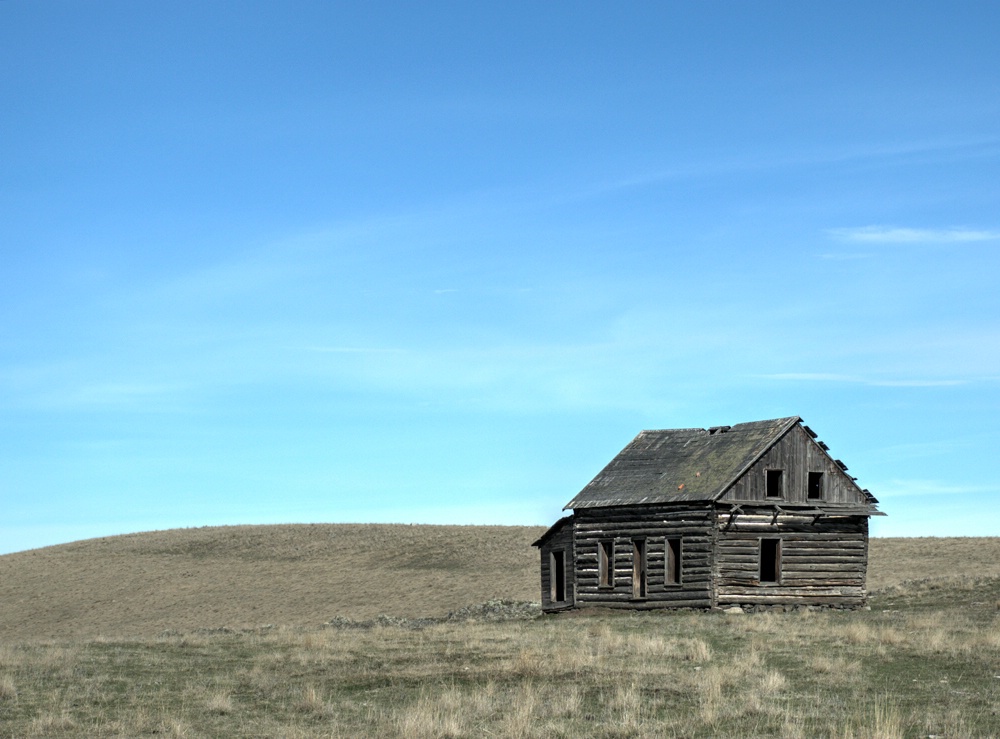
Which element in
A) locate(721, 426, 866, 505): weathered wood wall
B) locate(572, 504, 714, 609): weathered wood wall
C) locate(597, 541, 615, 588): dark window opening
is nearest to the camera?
locate(572, 504, 714, 609): weathered wood wall

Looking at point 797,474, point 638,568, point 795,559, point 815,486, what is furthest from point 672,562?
point 815,486

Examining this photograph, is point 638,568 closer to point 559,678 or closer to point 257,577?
point 559,678

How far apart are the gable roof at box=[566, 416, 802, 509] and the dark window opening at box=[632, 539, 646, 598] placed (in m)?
1.41

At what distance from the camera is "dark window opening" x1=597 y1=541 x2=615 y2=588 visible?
122ft

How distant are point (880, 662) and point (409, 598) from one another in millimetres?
37807

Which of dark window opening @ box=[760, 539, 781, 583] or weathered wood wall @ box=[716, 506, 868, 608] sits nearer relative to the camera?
weathered wood wall @ box=[716, 506, 868, 608]

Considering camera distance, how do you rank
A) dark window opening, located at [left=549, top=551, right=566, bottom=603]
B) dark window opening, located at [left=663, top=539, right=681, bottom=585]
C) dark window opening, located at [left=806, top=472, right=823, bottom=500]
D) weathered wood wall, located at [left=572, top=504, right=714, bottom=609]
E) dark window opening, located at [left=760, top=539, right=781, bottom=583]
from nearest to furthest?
weathered wood wall, located at [left=572, top=504, right=714, bottom=609] < dark window opening, located at [left=663, top=539, right=681, bottom=585] < dark window opening, located at [left=760, top=539, right=781, bottom=583] < dark window opening, located at [left=806, top=472, right=823, bottom=500] < dark window opening, located at [left=549, top=551, right=566, bottom=603]

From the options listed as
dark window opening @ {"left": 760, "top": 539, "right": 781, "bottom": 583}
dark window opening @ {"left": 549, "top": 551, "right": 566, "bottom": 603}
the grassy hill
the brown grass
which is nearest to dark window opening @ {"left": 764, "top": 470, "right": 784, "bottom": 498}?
dark window opening @ {"left": 760, "top": 539, "right": 781, "bottom": 583}

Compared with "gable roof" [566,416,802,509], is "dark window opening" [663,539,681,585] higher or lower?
lower

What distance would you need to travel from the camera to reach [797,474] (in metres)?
36.5

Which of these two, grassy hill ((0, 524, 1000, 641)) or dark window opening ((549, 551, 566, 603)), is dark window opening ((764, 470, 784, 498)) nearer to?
dark window opening ((549, 551, 566, 603))

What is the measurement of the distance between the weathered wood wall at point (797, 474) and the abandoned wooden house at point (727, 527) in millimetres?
31

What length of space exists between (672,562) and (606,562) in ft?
7.71

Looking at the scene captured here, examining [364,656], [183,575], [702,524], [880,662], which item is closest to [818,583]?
[702,524]
